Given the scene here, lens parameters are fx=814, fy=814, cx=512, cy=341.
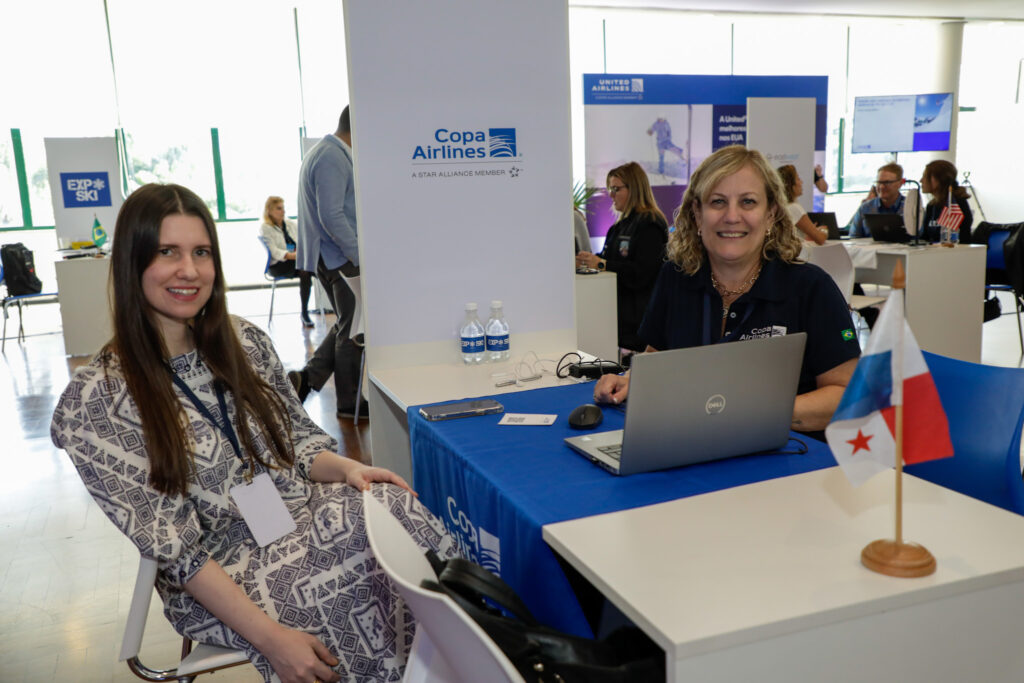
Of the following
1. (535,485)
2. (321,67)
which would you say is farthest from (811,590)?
(321,67)

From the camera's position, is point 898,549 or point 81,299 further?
point 81,299

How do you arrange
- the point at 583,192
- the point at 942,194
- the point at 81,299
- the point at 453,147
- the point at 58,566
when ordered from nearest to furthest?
the point at 453,147 → the point at 58,566 → the point at 942,194 → the point at 81,299 → the point at 583,192

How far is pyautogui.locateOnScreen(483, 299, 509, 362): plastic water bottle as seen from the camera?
2.77 metres

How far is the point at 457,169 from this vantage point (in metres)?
2.75

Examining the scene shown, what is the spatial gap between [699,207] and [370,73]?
3.73 ft

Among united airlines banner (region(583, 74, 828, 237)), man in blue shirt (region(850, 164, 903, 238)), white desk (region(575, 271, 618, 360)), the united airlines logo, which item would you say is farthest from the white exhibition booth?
united airlines banner (region(583, 74, 828, 237))

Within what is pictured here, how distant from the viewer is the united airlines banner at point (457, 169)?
2.61 metres

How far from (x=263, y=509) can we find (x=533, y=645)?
0.72m

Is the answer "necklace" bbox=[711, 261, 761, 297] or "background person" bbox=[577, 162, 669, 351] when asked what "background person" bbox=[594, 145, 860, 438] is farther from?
"background person" bbox=[577, 162, 669, 351]

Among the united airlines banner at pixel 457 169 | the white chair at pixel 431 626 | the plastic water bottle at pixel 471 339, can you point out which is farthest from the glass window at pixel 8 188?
the white chair at pixel 431 626

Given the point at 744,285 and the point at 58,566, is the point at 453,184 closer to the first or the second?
the point at 744,285

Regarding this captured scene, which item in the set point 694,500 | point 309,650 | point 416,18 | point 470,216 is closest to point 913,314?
point 470,216

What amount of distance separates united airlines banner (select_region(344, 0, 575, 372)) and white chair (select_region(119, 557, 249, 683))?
1.38m

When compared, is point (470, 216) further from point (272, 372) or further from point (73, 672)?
point (73, 672)
